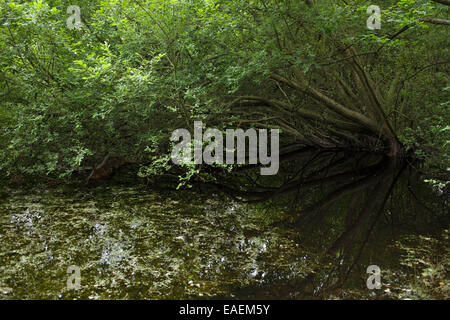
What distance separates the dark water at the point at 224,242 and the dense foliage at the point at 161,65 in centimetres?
101

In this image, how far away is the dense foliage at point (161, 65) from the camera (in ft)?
21.2

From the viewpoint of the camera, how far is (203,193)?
742cm

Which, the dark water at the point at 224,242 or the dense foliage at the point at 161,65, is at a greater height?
the dense foliage at the point at 161,65

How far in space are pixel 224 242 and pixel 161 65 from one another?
466cm

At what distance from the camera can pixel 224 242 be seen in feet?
15.0

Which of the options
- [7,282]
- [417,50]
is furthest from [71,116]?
[417,50]

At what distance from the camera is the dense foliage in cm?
647

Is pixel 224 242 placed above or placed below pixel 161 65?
below

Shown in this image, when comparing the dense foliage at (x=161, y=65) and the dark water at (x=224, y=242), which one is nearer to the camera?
the dark water at (x=224, y=242)

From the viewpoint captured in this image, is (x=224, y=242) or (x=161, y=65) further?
(x=161, y=65)
